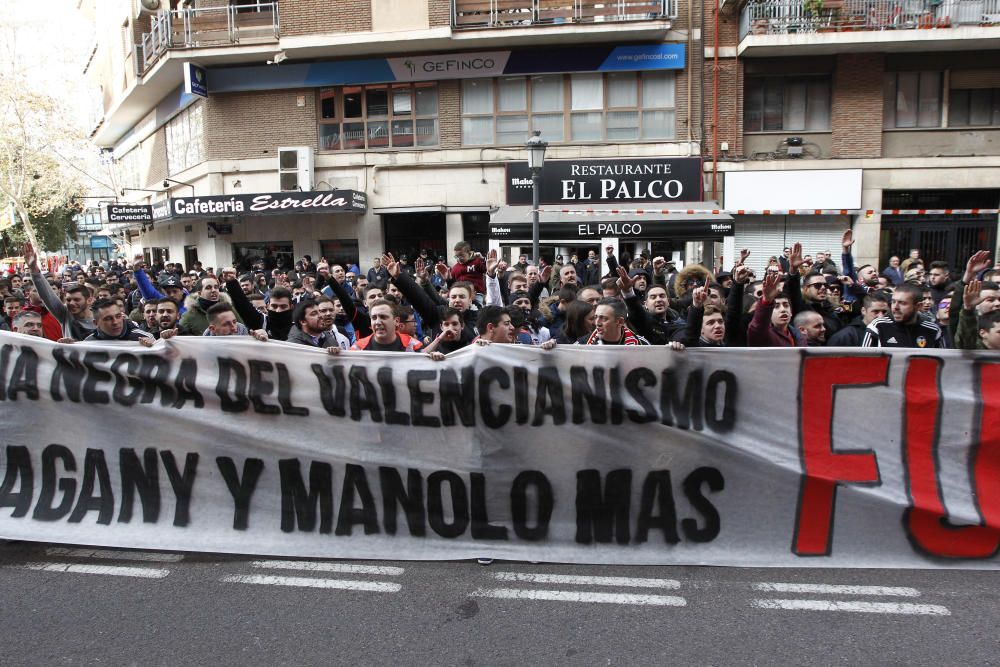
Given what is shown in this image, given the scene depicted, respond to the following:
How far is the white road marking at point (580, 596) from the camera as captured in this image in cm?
385

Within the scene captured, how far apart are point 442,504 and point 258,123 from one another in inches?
735

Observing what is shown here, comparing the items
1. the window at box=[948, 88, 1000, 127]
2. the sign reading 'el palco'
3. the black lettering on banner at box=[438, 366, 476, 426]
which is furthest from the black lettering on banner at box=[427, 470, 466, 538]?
the window at box=[948, 88, 1000, 127]

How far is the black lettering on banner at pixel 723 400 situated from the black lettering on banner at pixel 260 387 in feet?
8.44

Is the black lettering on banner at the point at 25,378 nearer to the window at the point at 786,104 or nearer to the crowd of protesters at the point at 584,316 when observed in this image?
the crowd of protesters at the point at 584,316

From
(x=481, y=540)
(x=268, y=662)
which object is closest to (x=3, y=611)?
(x=268, y=662)

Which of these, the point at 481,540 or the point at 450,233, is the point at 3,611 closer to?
the point at 481,540

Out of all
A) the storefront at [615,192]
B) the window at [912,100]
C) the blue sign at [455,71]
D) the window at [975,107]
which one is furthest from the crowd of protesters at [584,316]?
the window at [975,107]

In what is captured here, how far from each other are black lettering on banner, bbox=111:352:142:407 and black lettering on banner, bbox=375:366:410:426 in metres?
1.57

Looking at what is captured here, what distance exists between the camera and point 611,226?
15.8 meters

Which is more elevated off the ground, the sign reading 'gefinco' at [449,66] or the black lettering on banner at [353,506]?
the sign reading 'gefinco' at [449,66]

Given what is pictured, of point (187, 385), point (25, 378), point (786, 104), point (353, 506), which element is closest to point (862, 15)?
point (786, 104)

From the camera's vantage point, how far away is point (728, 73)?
18844 mm

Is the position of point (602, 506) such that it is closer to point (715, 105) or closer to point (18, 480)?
point (18, 480)

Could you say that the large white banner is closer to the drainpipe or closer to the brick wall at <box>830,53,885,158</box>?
the drainpipe
